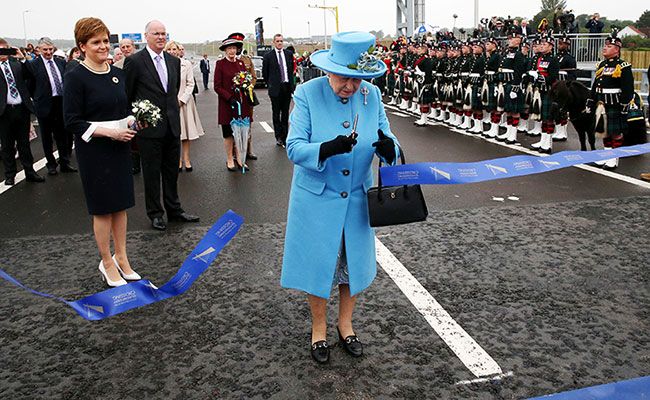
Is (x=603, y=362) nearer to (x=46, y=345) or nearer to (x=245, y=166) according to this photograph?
(x=46, y=345)

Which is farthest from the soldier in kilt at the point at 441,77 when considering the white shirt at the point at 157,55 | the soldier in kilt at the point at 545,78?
the white shirt at the point at 157,55

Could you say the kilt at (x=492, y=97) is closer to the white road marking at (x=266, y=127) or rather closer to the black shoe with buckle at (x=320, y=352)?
the white road marking at (x=266, y=127)

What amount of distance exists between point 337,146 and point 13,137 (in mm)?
8298

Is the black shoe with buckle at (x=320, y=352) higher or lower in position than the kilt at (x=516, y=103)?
lower

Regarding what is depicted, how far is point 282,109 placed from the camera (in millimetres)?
12516

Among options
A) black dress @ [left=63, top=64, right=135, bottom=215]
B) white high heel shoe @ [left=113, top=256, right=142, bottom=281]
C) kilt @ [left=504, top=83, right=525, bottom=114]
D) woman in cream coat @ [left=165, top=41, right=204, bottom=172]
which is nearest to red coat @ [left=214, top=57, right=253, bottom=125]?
woman in cream coat @ [left=165, top=41, right=204, bottom=172]

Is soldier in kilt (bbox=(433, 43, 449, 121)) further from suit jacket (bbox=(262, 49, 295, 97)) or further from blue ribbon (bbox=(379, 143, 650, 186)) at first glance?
blue ribbon (bbox=(379, 143, 650, 186))

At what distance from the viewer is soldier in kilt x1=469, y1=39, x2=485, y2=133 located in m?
13.1

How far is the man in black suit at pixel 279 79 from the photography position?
477 inches

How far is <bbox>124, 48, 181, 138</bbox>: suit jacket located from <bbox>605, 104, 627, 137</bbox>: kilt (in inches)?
250

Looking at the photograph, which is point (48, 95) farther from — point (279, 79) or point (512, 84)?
point (512, 84)

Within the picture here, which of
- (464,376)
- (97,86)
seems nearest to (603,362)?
(464,376)

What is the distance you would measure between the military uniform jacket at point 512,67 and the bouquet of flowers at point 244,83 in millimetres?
5438

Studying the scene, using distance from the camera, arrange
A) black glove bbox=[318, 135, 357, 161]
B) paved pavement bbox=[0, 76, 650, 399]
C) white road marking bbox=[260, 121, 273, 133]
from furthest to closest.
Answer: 1. white road marking bbox=[260, 121, 273, 133]
2. paved pavement bbox=[0, 76, 650, 399]
3. black glove bbox=[318, 135, 357, 161]
